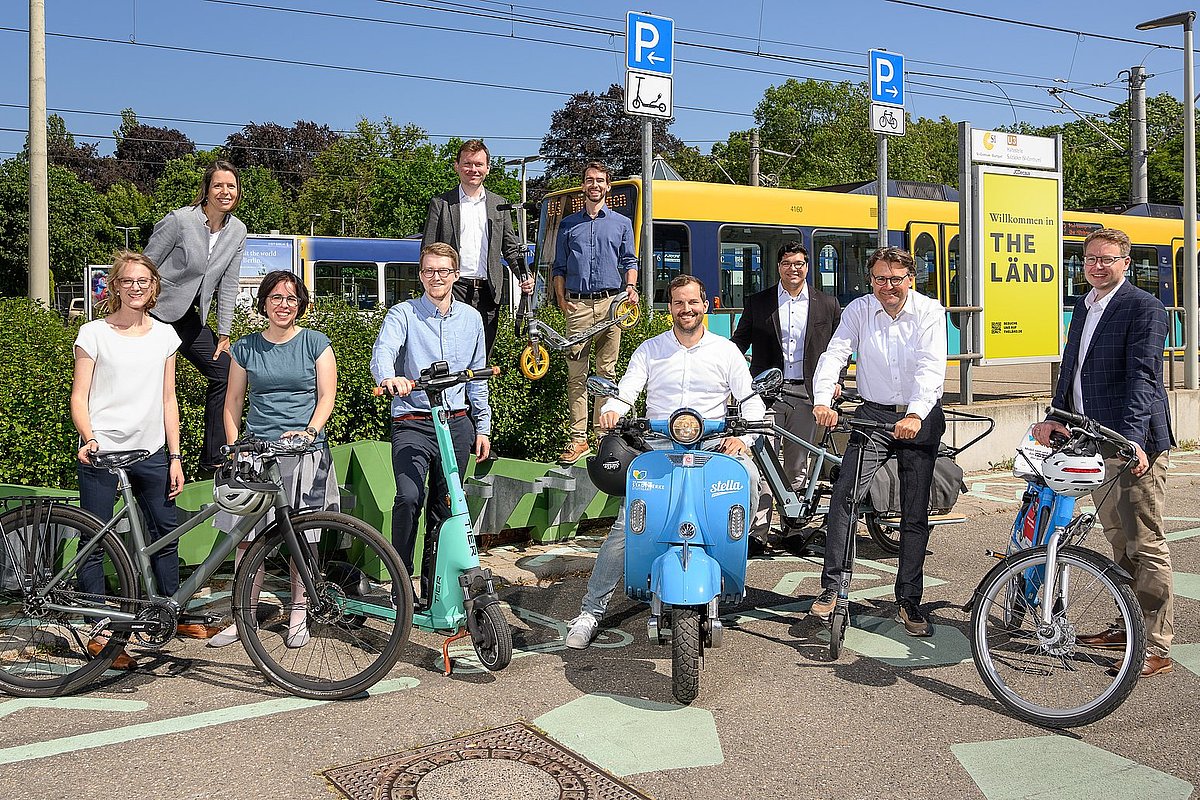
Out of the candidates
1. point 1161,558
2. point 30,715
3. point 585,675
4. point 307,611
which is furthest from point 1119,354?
point 30,715

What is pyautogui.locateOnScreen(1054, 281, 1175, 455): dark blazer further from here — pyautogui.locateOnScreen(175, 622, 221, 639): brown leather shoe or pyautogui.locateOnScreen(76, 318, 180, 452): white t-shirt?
pyautogui.locateOnScreen(175, 622, 221, 639): brown leather shoe

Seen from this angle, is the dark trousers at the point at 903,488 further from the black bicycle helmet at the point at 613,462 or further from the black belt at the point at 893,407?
the black bicycle helmet at the point at 613,462

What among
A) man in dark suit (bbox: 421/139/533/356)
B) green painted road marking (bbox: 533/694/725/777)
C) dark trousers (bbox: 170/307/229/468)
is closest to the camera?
green painted road marking (bbox: 533/694/725/777)

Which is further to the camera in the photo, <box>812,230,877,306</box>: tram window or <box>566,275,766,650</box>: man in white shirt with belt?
<box>812,230,877,306</box>: tram window

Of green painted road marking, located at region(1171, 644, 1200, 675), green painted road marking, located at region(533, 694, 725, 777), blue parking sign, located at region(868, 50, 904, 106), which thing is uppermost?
blue parking sign, located at region(868, 50, 904, 106)

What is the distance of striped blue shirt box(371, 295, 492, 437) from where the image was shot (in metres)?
5.48

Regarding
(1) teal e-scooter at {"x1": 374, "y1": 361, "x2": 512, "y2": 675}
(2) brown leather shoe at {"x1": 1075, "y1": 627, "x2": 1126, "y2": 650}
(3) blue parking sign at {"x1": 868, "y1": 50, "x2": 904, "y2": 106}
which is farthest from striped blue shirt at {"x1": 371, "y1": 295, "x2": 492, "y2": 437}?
(3) blue parking sign at {"x1": 868, "y1": 50, "x2": 904, "y2": 106}

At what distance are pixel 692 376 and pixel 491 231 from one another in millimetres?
2480

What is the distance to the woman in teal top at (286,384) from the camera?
5.20 m

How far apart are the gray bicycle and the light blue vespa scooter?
1.00 m

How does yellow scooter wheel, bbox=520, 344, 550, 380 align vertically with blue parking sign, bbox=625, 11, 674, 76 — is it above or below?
below

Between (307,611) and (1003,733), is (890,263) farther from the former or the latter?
(307,611)

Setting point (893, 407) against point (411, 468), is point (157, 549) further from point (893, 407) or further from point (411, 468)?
point (893, 407)

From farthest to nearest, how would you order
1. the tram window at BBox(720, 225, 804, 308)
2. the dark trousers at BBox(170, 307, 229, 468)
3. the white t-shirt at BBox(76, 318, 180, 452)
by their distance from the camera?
1. the tram window at BBox(720, 225, 804, 308)
2. the dark trousers at BBox(170, 307, 229, 468)
3. the white t-shirt at BBox(76, 318, 180, 452)
